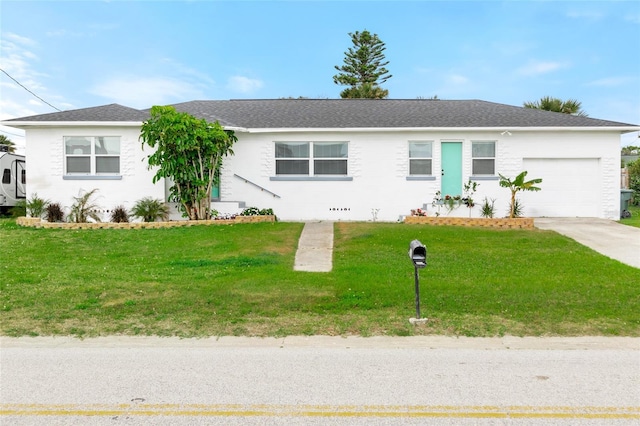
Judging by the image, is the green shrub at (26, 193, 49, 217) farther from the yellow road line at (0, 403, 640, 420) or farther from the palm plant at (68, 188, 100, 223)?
the yellow road line at (0, 403, 640, 420)

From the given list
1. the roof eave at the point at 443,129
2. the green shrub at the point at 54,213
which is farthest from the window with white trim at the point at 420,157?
the green shrub at the point at 54,213

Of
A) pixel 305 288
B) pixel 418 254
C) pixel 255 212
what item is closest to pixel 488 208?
pixel 255 212

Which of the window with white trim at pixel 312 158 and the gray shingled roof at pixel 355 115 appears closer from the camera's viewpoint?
the gray shingled roof at pixel 355 115

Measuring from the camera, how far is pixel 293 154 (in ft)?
58.9

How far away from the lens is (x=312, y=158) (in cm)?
1791

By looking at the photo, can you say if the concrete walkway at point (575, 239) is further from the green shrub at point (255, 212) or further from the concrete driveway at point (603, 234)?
the green shrub at point (255, 212)

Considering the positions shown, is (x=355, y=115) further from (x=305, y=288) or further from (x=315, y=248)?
(x=305, y=288)

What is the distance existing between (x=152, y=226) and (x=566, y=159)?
1494cm

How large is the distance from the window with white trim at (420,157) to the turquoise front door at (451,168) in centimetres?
51

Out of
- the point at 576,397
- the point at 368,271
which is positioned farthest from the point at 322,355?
the point at 368,271

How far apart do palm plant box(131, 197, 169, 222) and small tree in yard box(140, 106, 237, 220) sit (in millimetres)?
592

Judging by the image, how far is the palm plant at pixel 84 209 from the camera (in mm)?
16297

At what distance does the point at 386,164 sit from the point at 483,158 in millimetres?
3599

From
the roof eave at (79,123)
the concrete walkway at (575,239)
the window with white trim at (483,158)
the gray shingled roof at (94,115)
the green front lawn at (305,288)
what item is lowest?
the green front lawn at (305,288)
